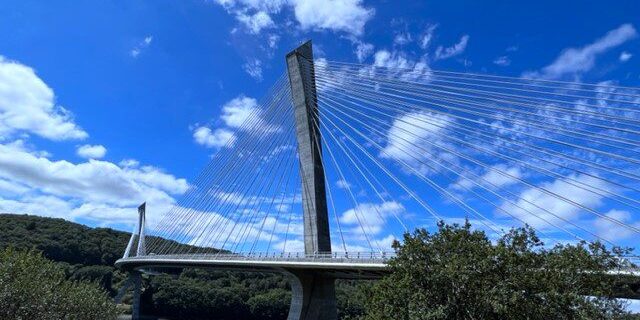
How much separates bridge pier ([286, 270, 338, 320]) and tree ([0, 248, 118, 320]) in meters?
14.5

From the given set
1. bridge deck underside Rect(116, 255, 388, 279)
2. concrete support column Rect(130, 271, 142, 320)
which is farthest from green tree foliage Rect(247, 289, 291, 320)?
bridge deck underside Rect(116, 255, 388, 279)

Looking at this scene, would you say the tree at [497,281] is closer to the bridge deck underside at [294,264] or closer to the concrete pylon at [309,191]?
the bridge deck underside at [294,264]

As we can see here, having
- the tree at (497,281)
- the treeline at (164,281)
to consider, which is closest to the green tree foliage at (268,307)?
the treeline at (164,281)

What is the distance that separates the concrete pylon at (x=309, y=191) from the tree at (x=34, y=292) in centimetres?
1489

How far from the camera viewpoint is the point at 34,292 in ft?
72.3

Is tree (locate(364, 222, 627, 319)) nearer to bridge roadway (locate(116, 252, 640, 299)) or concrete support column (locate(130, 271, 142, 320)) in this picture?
bridge roadway (locate(116, 252, 640, 299))

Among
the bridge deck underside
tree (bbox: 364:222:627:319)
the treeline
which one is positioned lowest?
tree (bbox: 364:222:627:319)

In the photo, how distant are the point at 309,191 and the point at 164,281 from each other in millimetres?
66486

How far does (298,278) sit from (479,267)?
71.5 feet

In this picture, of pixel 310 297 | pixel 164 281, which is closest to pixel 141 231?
pixel 164 281

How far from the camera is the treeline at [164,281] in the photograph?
8444cm

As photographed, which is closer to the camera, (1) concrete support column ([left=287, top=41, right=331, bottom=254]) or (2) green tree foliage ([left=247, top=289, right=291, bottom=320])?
(1) concrete support column ([left=287, top=41, right=331, bottom=254])

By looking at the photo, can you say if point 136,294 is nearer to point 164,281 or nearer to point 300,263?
point 164,281

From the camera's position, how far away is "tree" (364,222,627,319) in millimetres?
15758
